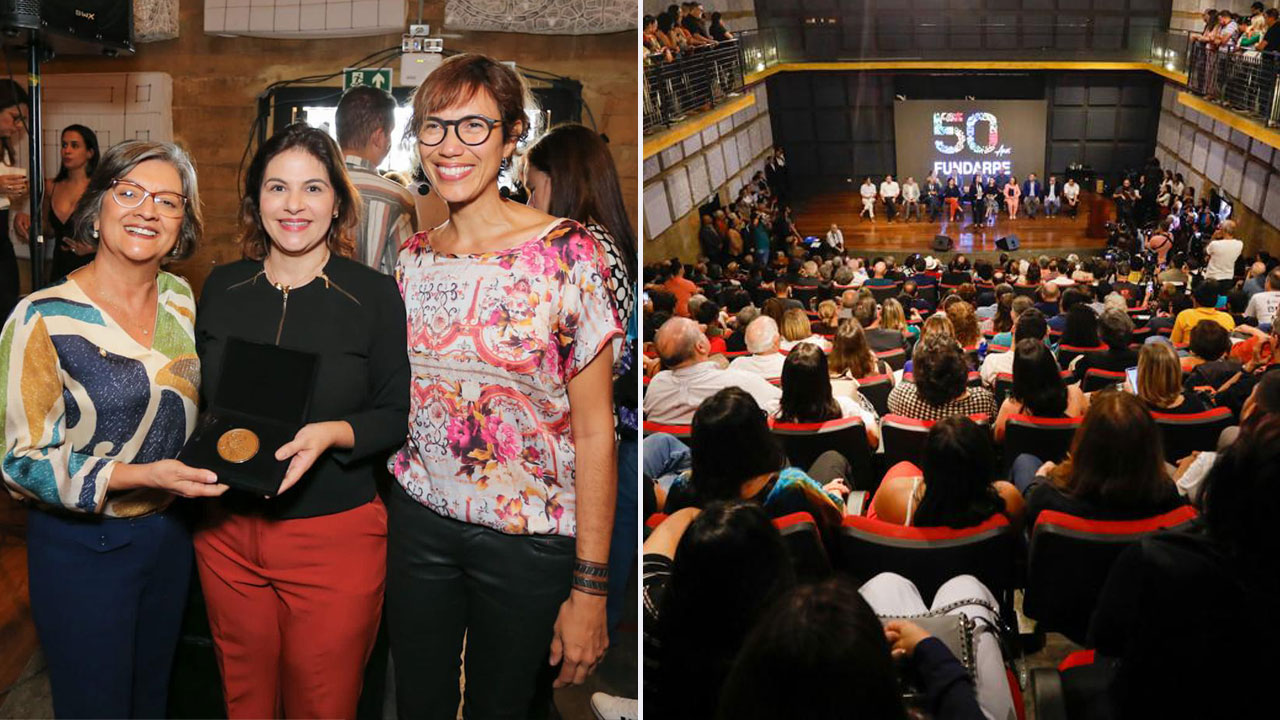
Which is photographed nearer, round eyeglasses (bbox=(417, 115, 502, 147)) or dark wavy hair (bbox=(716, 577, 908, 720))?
dark wavy hair (bbox=(716, 577, 908, 720))

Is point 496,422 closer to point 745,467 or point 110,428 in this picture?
point 110,428

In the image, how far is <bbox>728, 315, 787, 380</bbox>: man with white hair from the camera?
264cm

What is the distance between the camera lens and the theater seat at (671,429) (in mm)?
2643

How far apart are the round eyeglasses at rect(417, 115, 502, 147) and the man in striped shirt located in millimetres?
379

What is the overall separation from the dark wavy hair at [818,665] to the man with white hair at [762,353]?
1.29 meters

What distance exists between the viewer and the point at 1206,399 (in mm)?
2184

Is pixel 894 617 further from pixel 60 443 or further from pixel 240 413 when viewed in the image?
pixel 60 443

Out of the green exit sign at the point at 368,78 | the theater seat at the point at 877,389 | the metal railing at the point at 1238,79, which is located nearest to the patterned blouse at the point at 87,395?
the green exit sign at the point at 368,78

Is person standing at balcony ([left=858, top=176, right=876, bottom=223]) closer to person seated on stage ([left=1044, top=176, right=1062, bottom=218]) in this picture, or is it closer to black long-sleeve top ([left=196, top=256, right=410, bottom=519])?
person seated on stage ([left=1044, top=176, right=1062, bottom=218])

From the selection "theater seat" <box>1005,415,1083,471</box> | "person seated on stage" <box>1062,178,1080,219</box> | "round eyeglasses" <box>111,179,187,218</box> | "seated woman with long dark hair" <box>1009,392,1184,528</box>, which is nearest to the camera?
"round eyeglasses" <box>111,179,187,218</box>

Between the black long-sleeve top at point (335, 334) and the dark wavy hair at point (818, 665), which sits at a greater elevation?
the black long-sleeve top at point (335, 334)

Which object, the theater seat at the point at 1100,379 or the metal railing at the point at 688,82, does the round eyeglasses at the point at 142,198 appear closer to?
the metal railing at the point at 688,82

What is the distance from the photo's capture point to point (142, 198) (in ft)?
5.82

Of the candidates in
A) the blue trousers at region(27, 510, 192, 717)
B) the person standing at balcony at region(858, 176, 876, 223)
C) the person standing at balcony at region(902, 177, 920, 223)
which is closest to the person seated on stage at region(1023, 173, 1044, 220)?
the person standing at balcony at region(902, 177, 920, 223)
